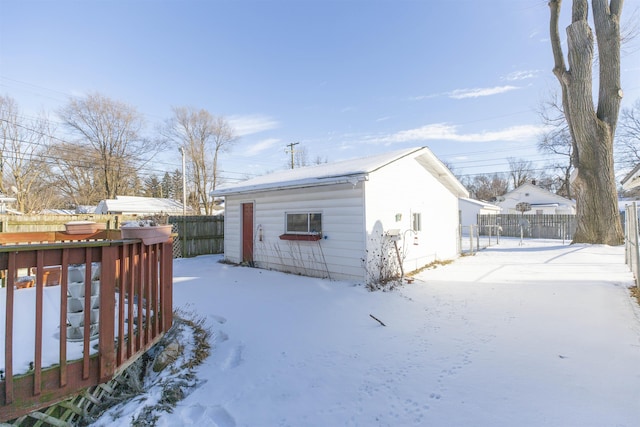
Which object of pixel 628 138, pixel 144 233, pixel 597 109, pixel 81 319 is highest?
pixel 628 138

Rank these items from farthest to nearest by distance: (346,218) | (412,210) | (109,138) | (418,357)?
1. (109,138)
2. (412,210)
3. (346,218)
4. (418,357)

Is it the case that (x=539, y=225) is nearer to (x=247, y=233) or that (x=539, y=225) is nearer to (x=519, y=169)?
(x=247, y=233)

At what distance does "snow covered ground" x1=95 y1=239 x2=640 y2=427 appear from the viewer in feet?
7.42

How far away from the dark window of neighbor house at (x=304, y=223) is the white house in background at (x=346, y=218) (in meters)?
0.02

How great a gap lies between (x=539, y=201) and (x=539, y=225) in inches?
484

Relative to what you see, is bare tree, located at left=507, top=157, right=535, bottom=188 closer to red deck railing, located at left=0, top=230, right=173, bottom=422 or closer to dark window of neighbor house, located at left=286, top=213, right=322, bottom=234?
dark window of neighbor house, located at left=286, top=213, right=322, bottom=234

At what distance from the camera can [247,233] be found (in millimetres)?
9438

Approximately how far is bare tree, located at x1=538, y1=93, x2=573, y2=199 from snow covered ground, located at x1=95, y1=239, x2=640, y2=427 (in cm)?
1543

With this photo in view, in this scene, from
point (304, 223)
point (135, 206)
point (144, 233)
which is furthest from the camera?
point (135, 206)

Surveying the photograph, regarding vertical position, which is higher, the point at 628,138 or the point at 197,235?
the point at 628,138

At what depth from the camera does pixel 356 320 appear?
4387 mm

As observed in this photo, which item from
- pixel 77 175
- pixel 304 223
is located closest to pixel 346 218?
pixel 304 223

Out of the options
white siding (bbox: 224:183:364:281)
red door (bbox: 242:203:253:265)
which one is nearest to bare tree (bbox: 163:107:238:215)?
red door (bbox: 242:203:253:265)

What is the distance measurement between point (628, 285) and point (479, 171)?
31076mm
